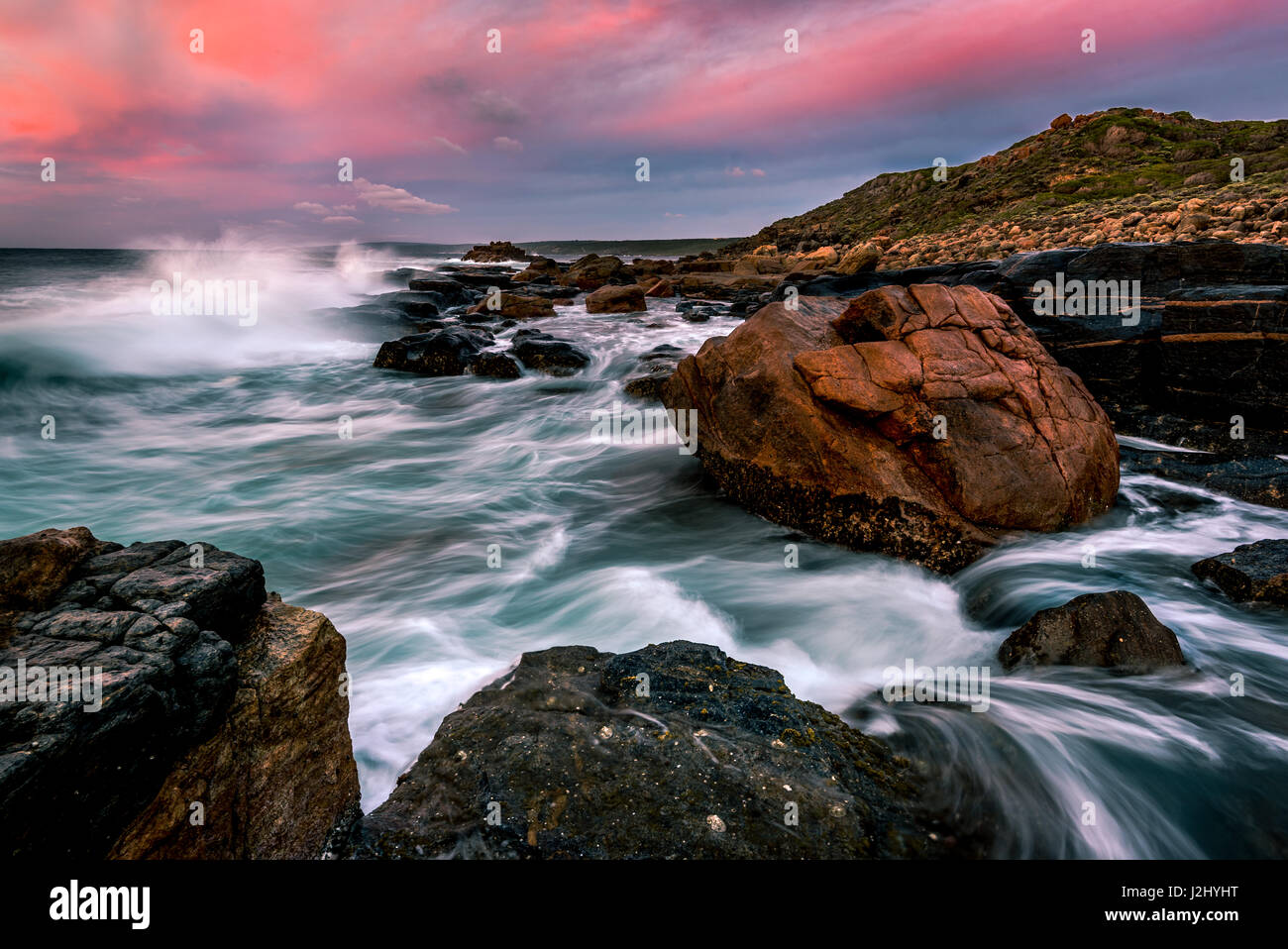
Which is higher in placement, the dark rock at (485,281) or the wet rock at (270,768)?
the dark rock at (485,281)

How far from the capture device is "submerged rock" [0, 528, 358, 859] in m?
2.03

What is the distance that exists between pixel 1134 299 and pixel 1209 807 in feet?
30.2

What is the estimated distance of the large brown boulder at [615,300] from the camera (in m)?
26.1

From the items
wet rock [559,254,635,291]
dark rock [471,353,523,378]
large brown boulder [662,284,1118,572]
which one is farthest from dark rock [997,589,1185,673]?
wet rock [559,254,635,291]

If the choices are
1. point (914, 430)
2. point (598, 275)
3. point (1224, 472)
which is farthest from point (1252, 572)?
point (598, 275)

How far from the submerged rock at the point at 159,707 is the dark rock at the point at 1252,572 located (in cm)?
730

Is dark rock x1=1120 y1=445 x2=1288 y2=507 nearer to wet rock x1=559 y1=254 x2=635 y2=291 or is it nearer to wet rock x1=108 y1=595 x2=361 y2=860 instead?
wet rock x1=108 y1=595 x2=361 y2=860

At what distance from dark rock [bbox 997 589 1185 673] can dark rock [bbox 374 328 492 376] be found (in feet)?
48.9

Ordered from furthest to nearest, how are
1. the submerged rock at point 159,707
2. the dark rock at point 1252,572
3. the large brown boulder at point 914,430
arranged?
1. the large brown boulder at point 914,430
2. the dark rock at point 1252,572
3. the submerged rock at point 159,707

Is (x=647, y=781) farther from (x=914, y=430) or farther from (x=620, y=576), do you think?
(x=914, y=430)

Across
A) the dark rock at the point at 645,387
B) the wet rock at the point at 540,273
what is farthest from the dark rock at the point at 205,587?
the wet rock at the point at 540,273

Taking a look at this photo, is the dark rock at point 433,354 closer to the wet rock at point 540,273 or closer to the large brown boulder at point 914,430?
the large brown boulder at point 914,430
